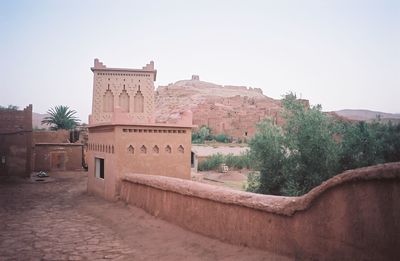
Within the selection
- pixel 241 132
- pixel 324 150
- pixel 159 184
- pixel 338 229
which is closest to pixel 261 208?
pixel 338 229

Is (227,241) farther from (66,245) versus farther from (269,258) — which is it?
(66,245)

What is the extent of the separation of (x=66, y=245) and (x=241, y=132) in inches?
2661

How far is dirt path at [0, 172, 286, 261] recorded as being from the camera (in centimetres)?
711

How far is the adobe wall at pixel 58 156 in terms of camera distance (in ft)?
92.6

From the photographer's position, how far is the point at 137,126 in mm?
13289

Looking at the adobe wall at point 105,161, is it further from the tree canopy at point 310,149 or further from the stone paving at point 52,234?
the tree canopy at point 310,149

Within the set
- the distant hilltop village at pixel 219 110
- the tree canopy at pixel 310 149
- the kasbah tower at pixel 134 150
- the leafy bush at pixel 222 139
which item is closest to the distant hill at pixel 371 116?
the tree canopy at pixel 310 149

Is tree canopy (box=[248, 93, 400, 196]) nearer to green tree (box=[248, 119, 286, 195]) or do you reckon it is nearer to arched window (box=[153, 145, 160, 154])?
green tree (box=[248, 119, 286, 195])

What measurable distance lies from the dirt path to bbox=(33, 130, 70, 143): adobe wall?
61.4 ft

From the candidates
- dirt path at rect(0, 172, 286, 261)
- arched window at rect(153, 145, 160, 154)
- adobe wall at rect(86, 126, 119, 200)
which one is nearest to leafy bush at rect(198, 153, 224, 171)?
adobe wall at rect(86, 126, 119, 200)

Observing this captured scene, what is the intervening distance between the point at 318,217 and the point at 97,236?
→ 6.02 metres

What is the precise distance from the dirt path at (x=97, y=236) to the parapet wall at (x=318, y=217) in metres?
Result: 0.35

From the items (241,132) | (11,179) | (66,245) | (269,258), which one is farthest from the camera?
(241,132)

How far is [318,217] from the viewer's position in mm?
5250
